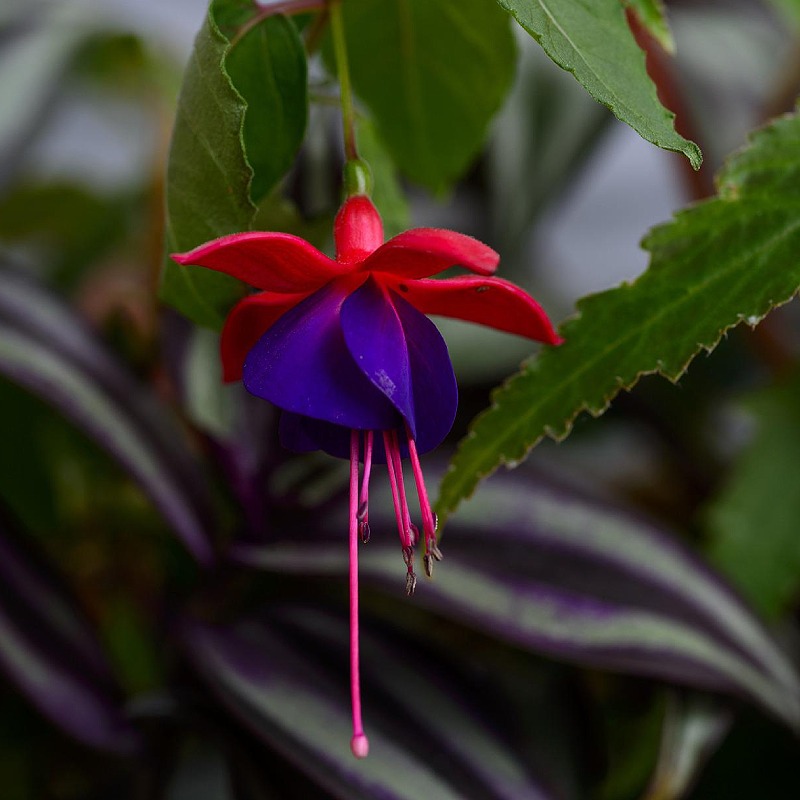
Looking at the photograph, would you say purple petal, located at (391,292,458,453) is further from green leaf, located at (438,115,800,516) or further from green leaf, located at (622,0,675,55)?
green leaf, located at (622,0,675,55)

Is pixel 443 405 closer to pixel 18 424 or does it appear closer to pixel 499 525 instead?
pixel 499 525

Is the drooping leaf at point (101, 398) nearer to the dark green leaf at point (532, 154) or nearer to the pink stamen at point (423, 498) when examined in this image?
the pink stamen at point (423, 498)

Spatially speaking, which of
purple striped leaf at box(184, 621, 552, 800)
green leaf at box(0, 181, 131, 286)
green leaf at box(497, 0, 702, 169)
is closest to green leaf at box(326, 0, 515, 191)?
green leaf at box(497, 0, 702, 169)

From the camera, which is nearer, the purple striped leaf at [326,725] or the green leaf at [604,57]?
the green leaf at [604,57]

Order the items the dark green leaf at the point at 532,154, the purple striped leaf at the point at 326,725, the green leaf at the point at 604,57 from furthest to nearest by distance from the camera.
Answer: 1. the dark green leaf at the point at 532,154
2. the purple striped leaf at the point at 326,725
3. the green leaf at the point at 604,57

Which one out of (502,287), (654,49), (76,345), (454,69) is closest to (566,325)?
(502,287)

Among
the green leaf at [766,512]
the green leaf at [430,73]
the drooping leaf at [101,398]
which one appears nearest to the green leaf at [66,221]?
the drooping leaf at [101,398]

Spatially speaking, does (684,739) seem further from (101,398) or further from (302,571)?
(101,398)
